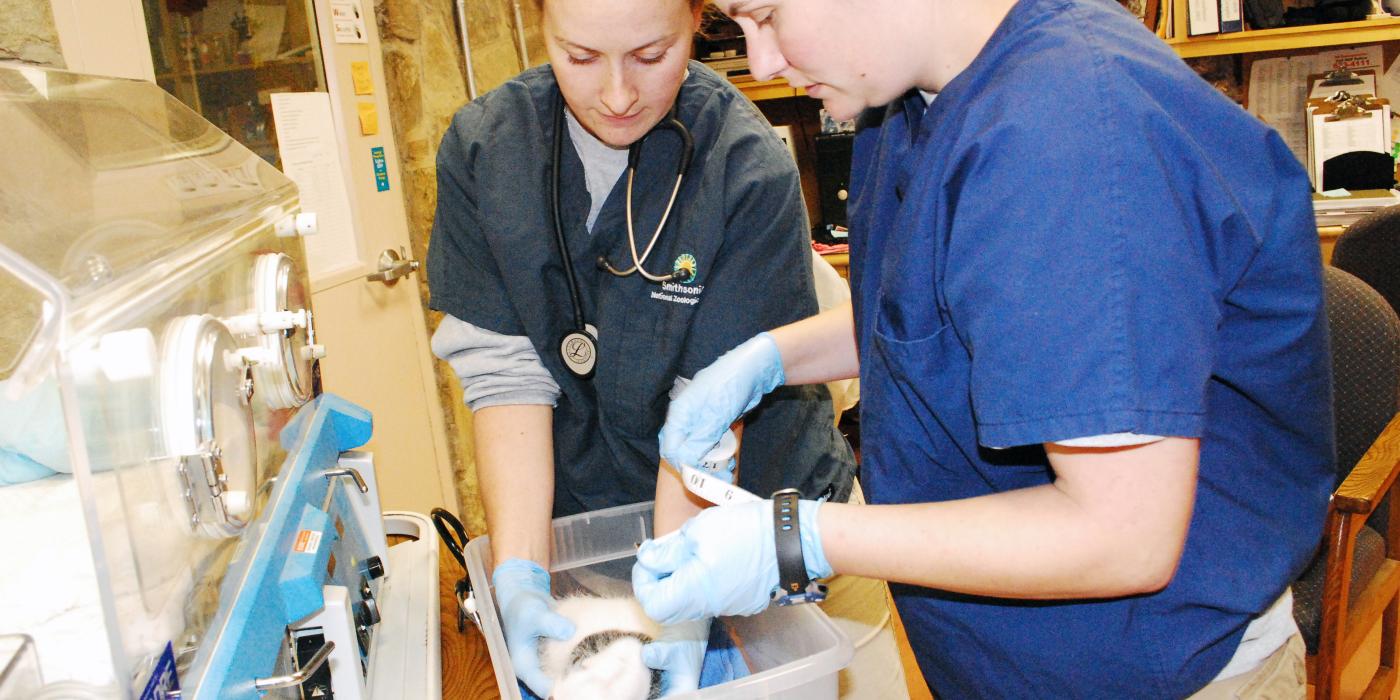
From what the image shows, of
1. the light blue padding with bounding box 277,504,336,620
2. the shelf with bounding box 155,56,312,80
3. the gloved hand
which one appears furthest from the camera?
the shelf with bounding box 155,56,312,80

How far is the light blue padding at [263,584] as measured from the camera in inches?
25.8

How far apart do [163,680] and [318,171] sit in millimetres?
2035

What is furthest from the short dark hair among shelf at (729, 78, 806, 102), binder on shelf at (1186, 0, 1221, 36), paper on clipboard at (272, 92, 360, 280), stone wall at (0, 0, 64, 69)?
binder on shelf at (1186, 0, 1221, 36)

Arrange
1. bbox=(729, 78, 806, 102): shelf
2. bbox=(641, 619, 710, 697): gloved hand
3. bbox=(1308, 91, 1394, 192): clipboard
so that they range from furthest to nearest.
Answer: bbox=(729, 78, 806, 102): shelf < bbox=(1308, 91, 1394, 192): clipboard < bbox=(641, 619, 710, 697): gloved hand

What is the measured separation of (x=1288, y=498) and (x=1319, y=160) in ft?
8.88

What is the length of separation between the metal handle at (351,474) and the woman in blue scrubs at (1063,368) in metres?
0.41

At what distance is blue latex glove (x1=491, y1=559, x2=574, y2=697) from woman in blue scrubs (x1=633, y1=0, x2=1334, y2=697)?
8.4 inches

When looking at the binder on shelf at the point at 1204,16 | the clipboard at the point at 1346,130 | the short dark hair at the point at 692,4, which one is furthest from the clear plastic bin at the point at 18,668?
the clipboard at the point at 1346,130

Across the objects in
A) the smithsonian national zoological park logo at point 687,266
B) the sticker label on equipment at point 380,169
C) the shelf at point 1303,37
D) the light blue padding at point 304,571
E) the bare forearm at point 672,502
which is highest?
the shelf at point 1303,37

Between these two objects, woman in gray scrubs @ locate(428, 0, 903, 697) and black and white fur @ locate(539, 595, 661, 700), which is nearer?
black and white fur @ locate(539, 595, 661, 700)

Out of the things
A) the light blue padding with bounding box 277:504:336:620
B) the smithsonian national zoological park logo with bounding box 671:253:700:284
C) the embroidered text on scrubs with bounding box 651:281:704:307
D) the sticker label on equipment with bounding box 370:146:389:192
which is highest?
the sticker label on equipment with bounding box 370:146:389:192

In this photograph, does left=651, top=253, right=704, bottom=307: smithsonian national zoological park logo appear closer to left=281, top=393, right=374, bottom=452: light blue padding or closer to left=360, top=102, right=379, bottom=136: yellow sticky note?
left=281, top=393, right=374, bottom=452: light blue padding

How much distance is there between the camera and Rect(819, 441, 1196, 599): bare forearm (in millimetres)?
680

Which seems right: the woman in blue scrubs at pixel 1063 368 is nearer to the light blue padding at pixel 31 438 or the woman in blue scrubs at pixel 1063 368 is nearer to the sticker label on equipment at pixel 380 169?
the light blue padding at pixel 31 438
